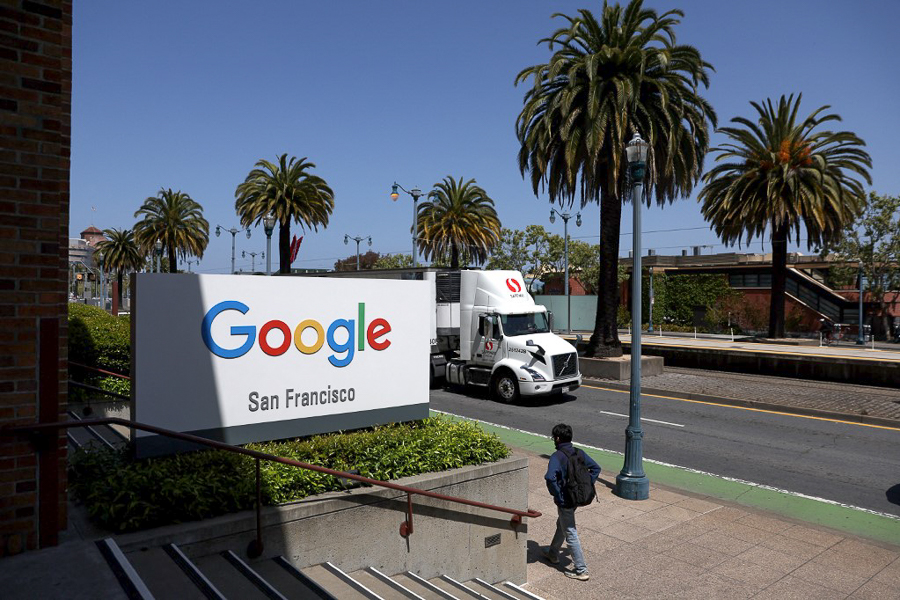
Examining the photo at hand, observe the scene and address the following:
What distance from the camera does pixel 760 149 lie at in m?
32.7

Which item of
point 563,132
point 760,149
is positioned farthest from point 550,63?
point 760,149

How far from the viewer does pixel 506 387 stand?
19.5 meters

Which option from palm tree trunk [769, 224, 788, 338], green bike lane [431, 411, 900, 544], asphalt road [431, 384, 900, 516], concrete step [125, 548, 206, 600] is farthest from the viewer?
palm tree trunk [769, 224, 788, 338]

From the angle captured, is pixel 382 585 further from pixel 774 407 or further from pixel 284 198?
pixel 284 198

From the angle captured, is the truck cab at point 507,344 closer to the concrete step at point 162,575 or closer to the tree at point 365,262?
the concrete step at point 162,575

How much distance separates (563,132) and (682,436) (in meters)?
13.3

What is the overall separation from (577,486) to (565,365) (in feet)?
39.6

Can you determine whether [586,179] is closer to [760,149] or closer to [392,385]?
[760,149]

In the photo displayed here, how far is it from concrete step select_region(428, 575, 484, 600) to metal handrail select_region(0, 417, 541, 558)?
2.31ft

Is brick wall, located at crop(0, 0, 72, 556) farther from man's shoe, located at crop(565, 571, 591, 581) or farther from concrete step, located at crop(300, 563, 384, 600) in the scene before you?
man's shoe, located at crop(565, 571, 591, 581)

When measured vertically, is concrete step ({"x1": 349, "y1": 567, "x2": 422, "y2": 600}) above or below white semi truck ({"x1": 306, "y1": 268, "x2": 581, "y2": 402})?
below

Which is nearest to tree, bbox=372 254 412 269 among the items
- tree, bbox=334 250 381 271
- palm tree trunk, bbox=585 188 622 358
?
tree, bbox=334 250 381 271

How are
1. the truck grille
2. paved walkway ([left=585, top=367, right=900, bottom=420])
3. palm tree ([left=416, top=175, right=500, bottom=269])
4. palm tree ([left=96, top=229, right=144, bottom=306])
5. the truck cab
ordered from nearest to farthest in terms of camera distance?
paved walkway ([left=585, top=367, right=900, bottom=420]) < the truck cab < the truck grille < palm tree ([left=416, top=175, right=500, bottom=269]) < palm tree ([left=96, top=229, right=144, bottom=306])

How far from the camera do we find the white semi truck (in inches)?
752
